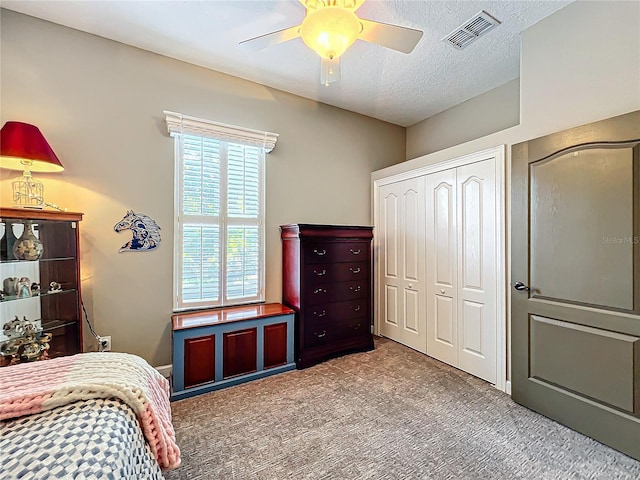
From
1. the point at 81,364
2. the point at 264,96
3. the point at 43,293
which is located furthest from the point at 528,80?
the point at 43,293

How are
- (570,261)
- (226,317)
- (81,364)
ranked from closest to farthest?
1. (81,364)
2. (570,261)
3. (226,317)

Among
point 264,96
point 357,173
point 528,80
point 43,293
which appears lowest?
point 43,293

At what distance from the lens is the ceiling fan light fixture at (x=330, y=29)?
5.13 feet

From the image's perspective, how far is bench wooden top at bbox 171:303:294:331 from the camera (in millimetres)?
2549

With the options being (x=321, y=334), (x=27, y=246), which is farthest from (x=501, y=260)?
(x=27, y=246)

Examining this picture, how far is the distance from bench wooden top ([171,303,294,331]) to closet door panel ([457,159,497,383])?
1754 millimetres

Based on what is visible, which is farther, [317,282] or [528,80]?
[317,282]

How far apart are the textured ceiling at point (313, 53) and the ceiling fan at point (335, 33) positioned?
446mm

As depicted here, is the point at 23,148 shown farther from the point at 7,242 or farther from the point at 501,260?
the point at 501,260

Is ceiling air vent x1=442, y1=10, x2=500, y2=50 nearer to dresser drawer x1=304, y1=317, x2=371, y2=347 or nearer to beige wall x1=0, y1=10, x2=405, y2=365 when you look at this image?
beige wall x1=0, y1=10, x2=405, y2=365

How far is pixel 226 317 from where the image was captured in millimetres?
2725

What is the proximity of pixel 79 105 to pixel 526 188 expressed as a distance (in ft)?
12.1

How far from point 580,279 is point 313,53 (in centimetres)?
279

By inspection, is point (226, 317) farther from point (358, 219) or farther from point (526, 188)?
point (526, 188)
